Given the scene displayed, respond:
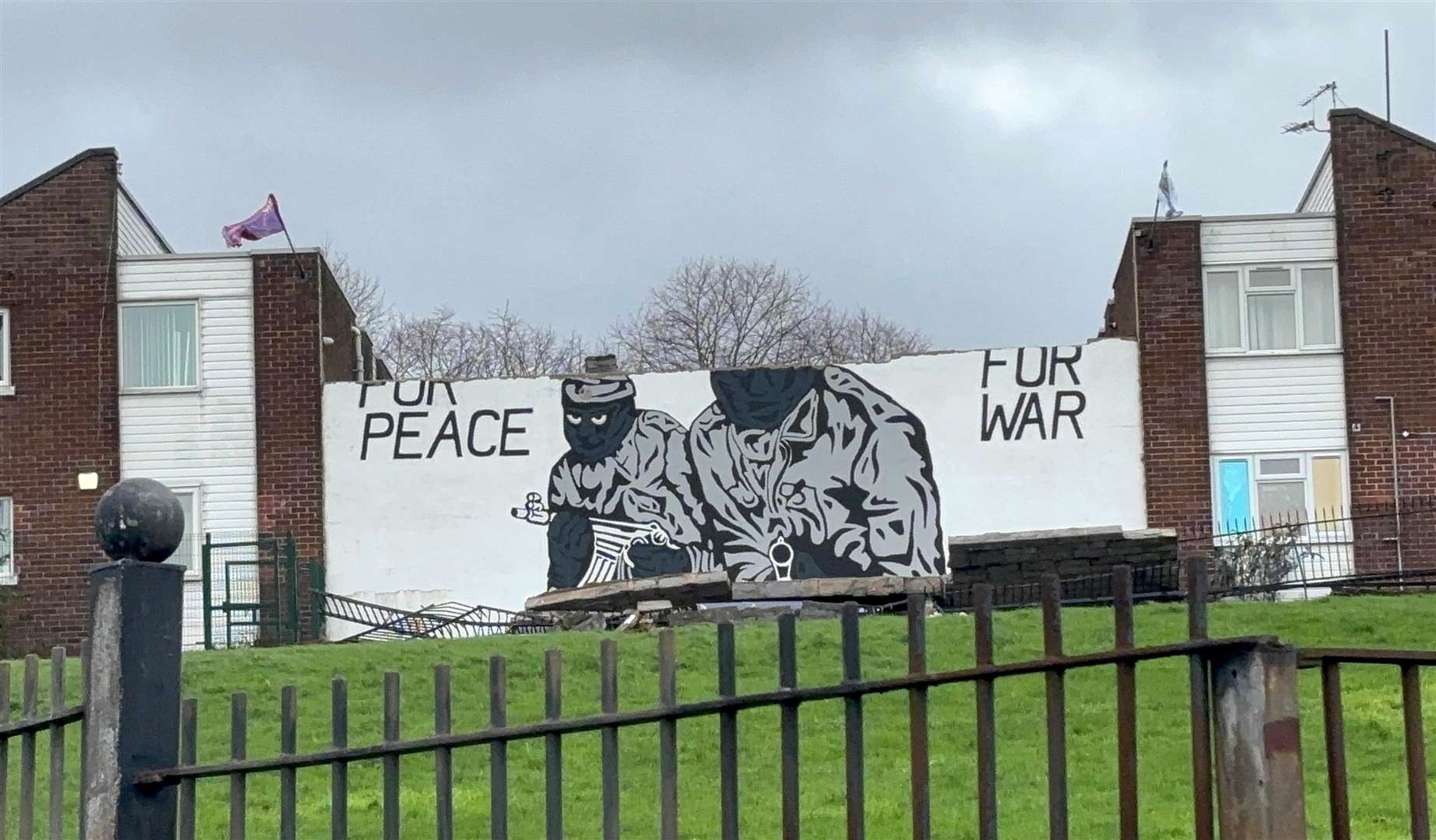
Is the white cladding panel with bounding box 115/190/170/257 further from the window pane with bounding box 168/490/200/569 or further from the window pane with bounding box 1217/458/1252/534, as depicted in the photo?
the window pane with bounding box 1217/458/1252/534

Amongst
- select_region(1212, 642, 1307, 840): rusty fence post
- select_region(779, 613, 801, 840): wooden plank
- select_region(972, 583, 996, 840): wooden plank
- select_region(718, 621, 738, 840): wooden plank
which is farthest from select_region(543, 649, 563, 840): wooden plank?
select_region(1212, 642, 1307, 840): rusty fence post

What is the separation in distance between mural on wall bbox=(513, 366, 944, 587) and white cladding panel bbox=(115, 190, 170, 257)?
7.43 metres

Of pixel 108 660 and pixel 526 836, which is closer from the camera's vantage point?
pixel 108 660

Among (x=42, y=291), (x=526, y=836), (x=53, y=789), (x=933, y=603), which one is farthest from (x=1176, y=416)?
(x=53, y=789)

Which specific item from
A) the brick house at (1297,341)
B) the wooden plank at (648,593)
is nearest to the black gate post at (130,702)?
the wooden plank at (648,593)

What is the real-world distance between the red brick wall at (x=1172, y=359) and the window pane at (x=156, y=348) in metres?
14.7

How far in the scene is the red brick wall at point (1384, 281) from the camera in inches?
1056

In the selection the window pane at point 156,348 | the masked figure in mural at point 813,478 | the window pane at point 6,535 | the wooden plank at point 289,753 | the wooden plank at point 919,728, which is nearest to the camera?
the wooden plank at point 919,728

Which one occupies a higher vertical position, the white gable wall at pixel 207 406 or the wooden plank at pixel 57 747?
the white gable wall at pixel 207 406

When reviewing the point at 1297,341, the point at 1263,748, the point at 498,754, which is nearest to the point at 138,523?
the point at 498,754

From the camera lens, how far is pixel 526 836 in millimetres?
9203

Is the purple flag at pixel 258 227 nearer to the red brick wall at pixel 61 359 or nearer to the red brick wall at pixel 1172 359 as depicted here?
the red brick wall at pixel 61 359

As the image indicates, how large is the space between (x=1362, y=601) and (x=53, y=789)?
14.8 meters

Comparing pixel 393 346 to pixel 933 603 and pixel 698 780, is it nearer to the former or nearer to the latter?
pixel 933 603
